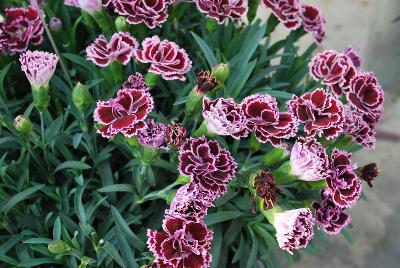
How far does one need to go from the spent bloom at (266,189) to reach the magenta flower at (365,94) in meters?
0.26

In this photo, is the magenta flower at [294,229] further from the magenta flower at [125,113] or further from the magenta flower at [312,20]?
the magenta flower at [312,20]

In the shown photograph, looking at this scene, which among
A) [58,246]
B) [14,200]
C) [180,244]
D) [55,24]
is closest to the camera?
[180,244]

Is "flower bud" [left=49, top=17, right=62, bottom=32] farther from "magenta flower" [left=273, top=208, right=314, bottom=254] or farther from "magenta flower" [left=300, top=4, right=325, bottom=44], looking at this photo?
"magenta flower" [left=273, top=208, right=314, bottom=254]

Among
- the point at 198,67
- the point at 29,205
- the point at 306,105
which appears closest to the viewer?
the point at 306,105

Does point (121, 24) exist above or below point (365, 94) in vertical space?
below

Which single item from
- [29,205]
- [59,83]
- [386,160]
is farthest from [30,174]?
[386,160]

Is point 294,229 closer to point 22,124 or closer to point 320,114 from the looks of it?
point 320,114

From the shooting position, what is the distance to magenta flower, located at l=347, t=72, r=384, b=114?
3.02 feet

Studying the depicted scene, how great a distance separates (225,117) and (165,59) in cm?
17

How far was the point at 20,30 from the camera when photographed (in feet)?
3.29

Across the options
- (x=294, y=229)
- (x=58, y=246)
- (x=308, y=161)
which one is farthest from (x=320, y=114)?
(x=58, y=246)

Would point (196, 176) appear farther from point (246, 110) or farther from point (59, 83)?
point (59, 83)

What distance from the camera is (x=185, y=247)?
2.32 ft

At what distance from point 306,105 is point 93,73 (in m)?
0.47
